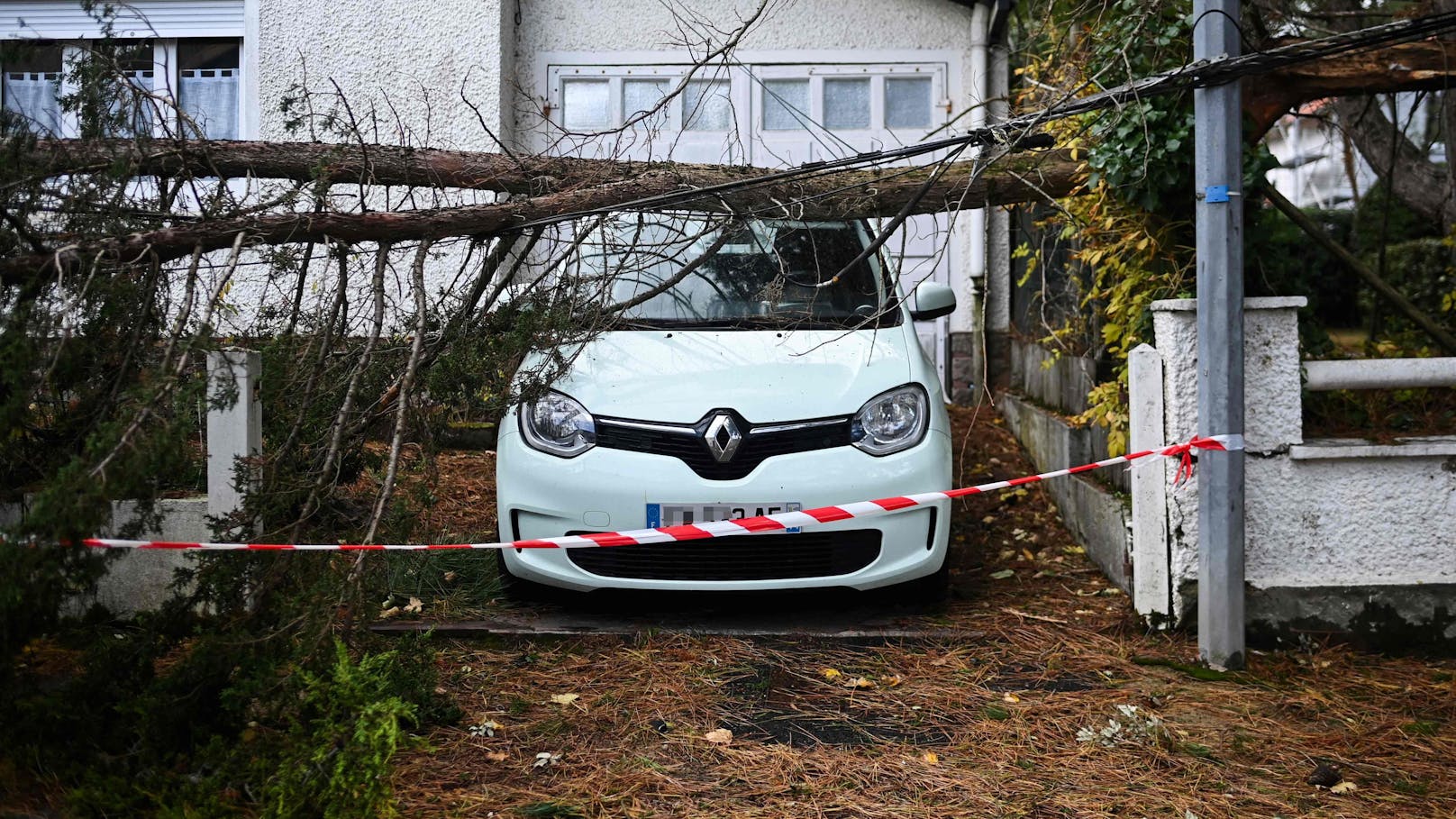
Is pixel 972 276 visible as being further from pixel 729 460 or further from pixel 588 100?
pixel 729 460

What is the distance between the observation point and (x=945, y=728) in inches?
152

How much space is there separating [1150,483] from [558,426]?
234cm

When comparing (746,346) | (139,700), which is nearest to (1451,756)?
(746,346)

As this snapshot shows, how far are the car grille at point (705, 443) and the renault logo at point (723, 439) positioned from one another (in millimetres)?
19

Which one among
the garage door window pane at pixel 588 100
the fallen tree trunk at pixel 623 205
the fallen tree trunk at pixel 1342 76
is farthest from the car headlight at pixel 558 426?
the garage door window pane at pixel 588 100

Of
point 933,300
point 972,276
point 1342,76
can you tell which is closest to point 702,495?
point 933,300

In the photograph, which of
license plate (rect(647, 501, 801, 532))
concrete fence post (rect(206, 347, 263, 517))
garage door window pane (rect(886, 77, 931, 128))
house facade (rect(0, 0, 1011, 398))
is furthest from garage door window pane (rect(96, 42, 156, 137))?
garage door window pane (rect(886, 77, 931, 128))

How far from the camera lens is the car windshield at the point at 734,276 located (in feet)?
16.8

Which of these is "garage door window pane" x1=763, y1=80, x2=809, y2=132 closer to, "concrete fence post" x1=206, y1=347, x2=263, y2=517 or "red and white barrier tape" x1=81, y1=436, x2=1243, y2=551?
"red and white barrier tape" x1=81, y1=436, x2=1243, y2=551

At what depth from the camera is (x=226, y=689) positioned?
3227mm

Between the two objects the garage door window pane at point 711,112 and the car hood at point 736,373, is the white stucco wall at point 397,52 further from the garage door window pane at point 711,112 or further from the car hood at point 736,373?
the car hood at point 736,373

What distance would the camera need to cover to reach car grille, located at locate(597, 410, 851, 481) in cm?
462

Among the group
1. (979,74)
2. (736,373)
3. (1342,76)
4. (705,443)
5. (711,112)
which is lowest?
(705,443)

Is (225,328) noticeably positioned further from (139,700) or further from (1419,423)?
(1419,423)
